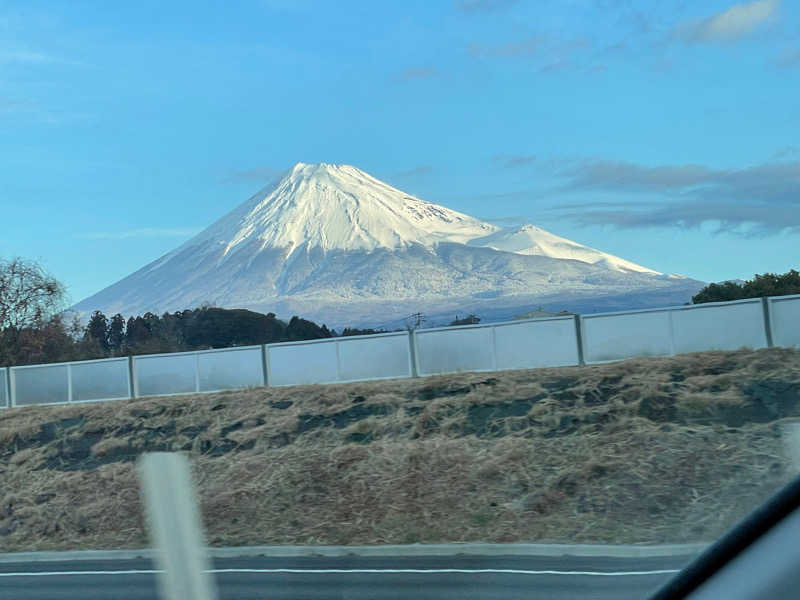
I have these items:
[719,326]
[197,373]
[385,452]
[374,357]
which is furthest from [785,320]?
[197,373]

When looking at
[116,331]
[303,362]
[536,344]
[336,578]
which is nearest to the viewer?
[336,578]

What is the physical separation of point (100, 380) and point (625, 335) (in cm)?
1487

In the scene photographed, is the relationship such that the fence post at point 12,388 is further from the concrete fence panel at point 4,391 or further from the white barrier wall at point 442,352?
the white barrier wall at point 442,352

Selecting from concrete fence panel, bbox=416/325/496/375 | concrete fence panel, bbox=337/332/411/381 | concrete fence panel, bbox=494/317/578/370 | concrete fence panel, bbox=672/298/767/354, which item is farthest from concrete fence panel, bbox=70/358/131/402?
concrete fence panel, bbox=672/298/767/354

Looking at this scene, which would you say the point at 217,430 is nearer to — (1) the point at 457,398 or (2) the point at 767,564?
(1) the point at 457,398

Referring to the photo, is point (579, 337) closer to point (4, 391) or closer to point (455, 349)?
point (455, 349)

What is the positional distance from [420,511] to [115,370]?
15957 millimetres

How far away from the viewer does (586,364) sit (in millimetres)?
21500

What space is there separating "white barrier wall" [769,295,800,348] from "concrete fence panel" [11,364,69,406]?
63.5 ft

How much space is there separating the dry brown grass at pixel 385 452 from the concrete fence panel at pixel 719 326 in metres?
1.17

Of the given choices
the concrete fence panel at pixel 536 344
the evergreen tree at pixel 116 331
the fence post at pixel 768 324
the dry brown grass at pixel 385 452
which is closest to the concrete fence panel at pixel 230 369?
the dry brown grass at pixel 385 452

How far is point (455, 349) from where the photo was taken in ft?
74.7

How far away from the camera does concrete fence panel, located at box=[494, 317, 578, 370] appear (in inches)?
857

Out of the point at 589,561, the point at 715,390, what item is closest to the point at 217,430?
the point at 715,390
